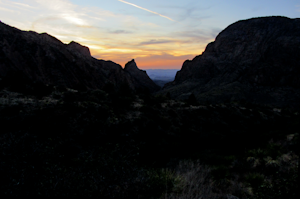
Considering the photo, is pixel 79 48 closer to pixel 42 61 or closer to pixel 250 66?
pixel 42 61

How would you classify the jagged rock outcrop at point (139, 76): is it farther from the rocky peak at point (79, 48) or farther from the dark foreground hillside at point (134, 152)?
the dark foreground hillside at point (134, 152)

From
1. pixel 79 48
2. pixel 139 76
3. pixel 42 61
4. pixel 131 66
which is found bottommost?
pixel 42 61

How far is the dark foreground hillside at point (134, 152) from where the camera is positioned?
324 centimetres

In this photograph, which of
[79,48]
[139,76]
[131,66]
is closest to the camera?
[79,48]

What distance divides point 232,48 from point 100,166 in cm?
12750

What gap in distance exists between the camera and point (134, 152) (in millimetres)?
7406

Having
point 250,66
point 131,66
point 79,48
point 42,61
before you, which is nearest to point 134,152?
point 42,61

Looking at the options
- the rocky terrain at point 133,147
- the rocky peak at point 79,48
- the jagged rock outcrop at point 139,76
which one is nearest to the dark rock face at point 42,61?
the rocky peak at point 79,48

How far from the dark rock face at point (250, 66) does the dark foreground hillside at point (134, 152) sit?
A: 55.6m

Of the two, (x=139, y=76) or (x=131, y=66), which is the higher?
(x=131, y=66)

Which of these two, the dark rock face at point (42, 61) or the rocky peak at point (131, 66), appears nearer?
the dark rock face at point (42, 61)

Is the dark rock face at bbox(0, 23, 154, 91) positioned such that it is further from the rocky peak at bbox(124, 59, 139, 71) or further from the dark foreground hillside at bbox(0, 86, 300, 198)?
the rocky peak at bbox(124, 59, 139, 71)

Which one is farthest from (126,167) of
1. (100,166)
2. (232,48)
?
(232,48)

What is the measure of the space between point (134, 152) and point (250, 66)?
4293 inches
